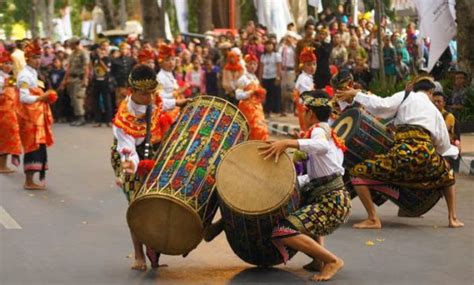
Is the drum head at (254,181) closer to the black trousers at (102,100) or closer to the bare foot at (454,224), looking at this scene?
the bare foot at (454,224)

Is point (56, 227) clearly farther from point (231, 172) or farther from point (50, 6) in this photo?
point (50, 6)

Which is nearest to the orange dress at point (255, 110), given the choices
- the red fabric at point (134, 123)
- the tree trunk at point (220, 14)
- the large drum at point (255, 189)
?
the red fabric at point (134, 123)

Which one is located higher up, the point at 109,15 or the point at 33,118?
the point at 33,118

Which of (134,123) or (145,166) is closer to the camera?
(145,166)

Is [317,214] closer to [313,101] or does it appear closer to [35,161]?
[313,101]

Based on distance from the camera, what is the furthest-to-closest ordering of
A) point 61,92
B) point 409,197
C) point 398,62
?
point 61,92 < point 398,62 < point 409,197

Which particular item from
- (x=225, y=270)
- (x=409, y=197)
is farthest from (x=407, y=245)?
(x=225, y=270)

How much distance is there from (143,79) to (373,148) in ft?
9.05

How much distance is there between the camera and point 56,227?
12000 millimetres

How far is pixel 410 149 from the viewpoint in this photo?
37.5 ft

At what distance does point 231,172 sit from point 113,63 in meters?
17.9

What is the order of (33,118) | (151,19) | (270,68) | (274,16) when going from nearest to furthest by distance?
1. (33,118)
2. (270,68)
3. (274,16)
4. (151,19)

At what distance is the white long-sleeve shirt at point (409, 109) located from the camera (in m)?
11.3

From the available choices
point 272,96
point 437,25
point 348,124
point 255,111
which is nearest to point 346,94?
point 348,124
